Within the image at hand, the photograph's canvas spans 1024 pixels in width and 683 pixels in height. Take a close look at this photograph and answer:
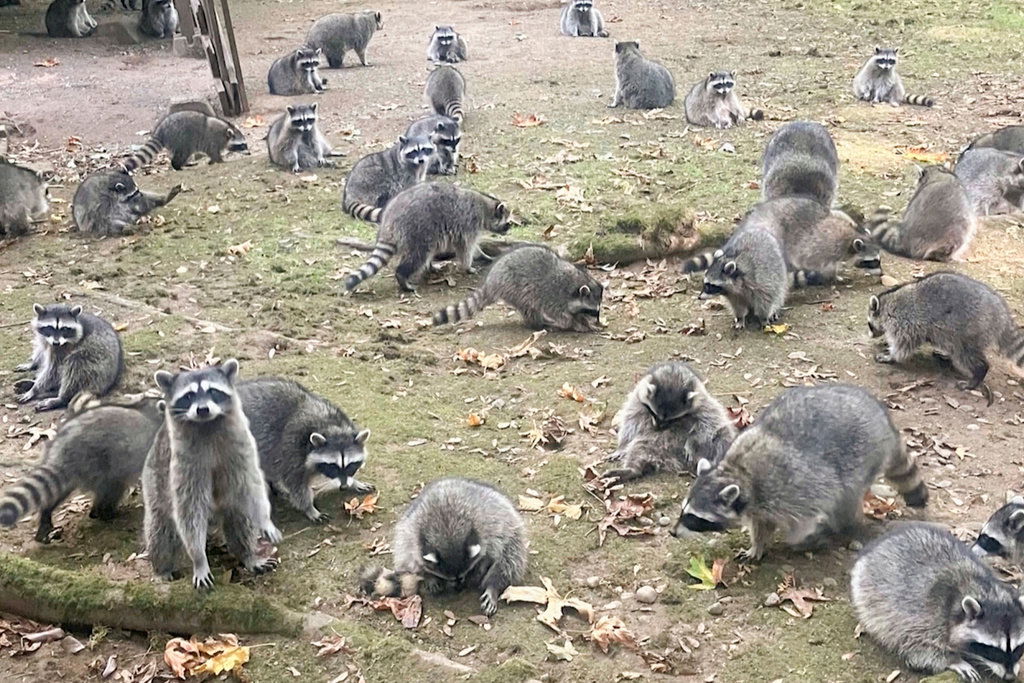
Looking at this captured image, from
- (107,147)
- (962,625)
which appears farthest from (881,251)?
(107,147)

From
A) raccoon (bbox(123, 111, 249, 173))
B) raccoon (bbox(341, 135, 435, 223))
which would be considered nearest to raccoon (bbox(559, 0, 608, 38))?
raccoon (bbox(123, 111, 249, 173))

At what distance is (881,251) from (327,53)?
10218 millimetres

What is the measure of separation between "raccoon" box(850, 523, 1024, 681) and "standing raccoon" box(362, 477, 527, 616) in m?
1.43

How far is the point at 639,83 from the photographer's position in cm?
1271

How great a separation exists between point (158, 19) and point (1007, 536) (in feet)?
55.6

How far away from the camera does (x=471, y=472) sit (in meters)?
5.47

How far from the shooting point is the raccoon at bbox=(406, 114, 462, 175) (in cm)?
1035

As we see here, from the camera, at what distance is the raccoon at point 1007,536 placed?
4.36 metres

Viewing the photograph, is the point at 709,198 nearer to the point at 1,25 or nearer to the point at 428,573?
the point at 428,573

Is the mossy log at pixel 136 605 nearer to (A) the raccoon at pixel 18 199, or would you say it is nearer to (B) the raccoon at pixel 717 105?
(A) the raccoon at pixel 18 199

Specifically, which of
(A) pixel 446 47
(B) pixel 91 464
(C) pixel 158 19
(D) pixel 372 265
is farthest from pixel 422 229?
(C) pixel 158 19

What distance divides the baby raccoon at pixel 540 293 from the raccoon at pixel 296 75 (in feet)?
25.3

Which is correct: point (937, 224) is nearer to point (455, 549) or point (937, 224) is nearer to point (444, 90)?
point (455, 549)

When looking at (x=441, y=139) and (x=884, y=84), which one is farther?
(x=884, y=84)
